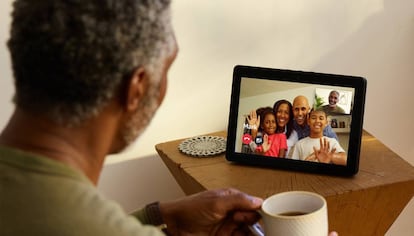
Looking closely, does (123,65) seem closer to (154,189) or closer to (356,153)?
(356,153)

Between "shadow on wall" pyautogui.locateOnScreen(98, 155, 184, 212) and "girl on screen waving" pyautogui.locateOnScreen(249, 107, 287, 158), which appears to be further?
"shadow on wall" pyautogui.locateOnScreen(98, 155, 184, 212)

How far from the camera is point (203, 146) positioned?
4.87ft

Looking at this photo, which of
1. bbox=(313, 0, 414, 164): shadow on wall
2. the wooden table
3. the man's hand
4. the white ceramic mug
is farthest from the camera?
bbox=(313, 0, 414, 164): shadow on wall

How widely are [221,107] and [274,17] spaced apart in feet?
0.85

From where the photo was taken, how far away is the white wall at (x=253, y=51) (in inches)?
61.8

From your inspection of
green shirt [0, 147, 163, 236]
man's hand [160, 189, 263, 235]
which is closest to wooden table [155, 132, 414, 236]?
man's hand [160, 189, 263, 235]

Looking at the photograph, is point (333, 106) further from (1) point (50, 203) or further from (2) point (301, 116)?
(1) point (50, 203)

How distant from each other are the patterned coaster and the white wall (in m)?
0.13

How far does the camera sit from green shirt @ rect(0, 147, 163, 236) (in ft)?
2.27

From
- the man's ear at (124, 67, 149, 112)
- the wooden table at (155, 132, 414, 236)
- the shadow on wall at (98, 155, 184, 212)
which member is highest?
the man's ear at (124, 67, 149, 112)

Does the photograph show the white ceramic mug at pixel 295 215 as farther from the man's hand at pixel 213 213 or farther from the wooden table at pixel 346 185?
the wooden table at pixel 346 185

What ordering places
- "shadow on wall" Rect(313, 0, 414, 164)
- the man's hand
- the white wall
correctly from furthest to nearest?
"shadow on wall" Rect(313, 0, 414, 164), the white wall, the man's hand

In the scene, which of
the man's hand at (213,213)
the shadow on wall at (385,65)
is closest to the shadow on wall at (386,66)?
the shadow on wall at (385,65)

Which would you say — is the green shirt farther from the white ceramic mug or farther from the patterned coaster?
the patterned coaster
